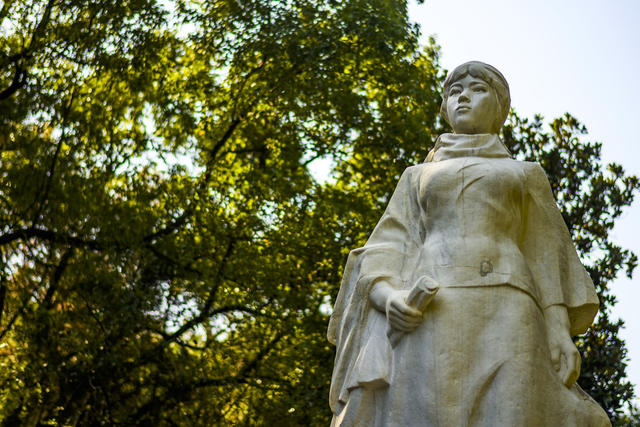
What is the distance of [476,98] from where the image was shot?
211 inches

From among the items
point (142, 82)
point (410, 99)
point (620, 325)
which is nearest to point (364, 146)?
point (410, 99)

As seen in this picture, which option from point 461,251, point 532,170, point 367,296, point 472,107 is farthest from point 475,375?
point 472,107

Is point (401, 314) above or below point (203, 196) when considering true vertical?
below

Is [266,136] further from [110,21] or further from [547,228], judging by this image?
[547,228]

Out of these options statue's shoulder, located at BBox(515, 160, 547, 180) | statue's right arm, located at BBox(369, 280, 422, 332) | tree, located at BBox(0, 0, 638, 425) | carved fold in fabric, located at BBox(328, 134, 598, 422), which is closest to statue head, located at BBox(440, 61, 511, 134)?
carved fold in fabric, located at BBox(328, 134, 598, 422)

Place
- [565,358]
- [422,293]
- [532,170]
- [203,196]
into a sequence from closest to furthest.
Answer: [422,293], [565,358], [532,170], [203,196]

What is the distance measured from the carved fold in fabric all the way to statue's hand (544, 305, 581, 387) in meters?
0.08

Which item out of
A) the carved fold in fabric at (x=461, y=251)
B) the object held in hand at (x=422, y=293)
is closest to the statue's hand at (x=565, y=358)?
the carved fold in fabric at (x=461, y=251)

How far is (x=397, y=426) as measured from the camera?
443 cm

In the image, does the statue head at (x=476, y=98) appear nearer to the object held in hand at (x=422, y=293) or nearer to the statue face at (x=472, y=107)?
the statue face at (x=472, y=107)

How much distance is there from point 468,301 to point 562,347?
554mm

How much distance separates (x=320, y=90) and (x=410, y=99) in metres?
1.59

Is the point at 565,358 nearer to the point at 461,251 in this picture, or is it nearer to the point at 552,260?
the point at 552,260

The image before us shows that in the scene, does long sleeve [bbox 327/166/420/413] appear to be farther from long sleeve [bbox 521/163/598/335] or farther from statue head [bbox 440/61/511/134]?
long sleeve [bbox 521/163/598/335]
